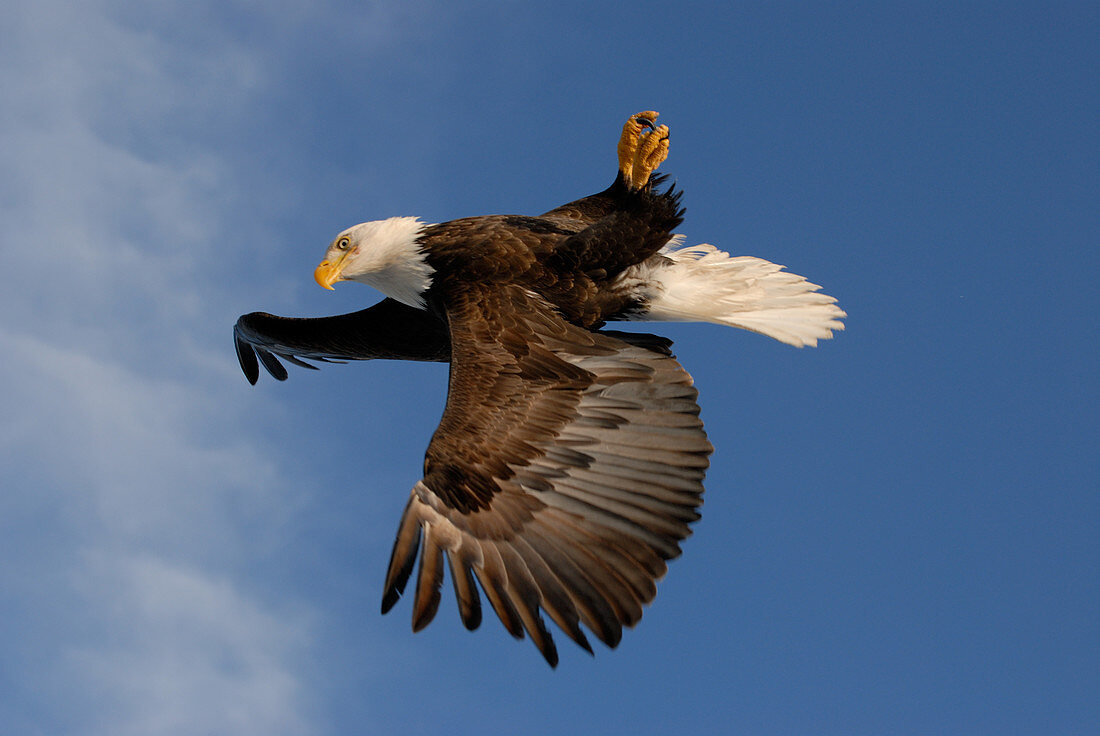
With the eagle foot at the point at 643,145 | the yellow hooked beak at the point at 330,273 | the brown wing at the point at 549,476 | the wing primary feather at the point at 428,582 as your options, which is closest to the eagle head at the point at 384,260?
the yellow hooked beak at the point at 330,273

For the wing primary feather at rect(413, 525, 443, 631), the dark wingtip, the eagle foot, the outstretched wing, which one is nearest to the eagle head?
the outstretched wing

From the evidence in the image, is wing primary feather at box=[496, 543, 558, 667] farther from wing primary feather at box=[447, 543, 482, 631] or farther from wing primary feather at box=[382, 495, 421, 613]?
wing primary feather at box=[382, 495, 421, 613]

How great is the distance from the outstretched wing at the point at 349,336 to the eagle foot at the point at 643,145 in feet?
4.97

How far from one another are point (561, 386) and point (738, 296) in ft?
5.49

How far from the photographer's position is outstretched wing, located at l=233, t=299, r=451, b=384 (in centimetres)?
664

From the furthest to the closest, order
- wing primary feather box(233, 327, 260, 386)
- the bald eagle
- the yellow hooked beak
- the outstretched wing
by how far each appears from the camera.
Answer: wing primary feather box(233, 327, 260, 386) < the outstretched wing < the yellow hooked beak < the bald eagle

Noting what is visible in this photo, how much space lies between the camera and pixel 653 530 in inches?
185

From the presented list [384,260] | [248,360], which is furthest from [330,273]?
[248,360]

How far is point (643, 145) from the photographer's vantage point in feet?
19.1

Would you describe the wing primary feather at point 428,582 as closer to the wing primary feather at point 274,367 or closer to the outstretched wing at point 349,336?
the outstretched wing at point 349,336

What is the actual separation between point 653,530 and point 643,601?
0.37m

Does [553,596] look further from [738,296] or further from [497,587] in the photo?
[738,296]

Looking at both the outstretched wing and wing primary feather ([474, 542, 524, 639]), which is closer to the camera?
wing primary feather ([474, 542, 524, 639])

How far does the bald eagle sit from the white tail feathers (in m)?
0.01
